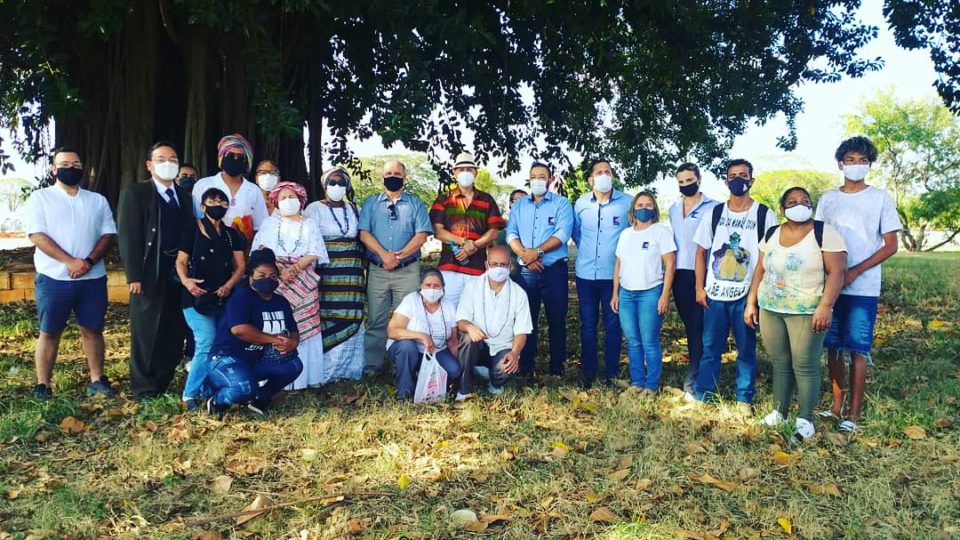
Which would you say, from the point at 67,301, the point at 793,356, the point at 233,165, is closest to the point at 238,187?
the point at 233,165

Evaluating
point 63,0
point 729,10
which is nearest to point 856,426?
point 729,10

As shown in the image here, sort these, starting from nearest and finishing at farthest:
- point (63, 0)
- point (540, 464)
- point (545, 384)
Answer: point (540, 464) → point (545, 384) → point (63, 0)

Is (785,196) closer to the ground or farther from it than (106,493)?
farther from it

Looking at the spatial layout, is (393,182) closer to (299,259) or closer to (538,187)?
(299,259)

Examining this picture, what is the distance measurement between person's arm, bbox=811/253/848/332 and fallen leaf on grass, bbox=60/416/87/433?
4.77 m

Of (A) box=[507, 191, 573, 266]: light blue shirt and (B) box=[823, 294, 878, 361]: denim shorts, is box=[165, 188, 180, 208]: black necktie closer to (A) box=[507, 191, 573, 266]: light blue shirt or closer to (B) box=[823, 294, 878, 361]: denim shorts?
(A) box=[507, 191, 573, 266]: light blue shirt

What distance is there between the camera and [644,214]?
5.47 metres

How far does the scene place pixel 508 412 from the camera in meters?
4.96

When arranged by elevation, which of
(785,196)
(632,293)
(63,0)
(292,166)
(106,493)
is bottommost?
(106,493)

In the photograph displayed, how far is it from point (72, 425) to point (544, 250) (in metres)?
3.68

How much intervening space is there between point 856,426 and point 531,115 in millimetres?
7568

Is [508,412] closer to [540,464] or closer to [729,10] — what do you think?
[540,464]

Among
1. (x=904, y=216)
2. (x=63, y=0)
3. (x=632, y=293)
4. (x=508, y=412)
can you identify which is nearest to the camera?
(x=508, y=412)

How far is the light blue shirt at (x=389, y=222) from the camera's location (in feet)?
19.4
